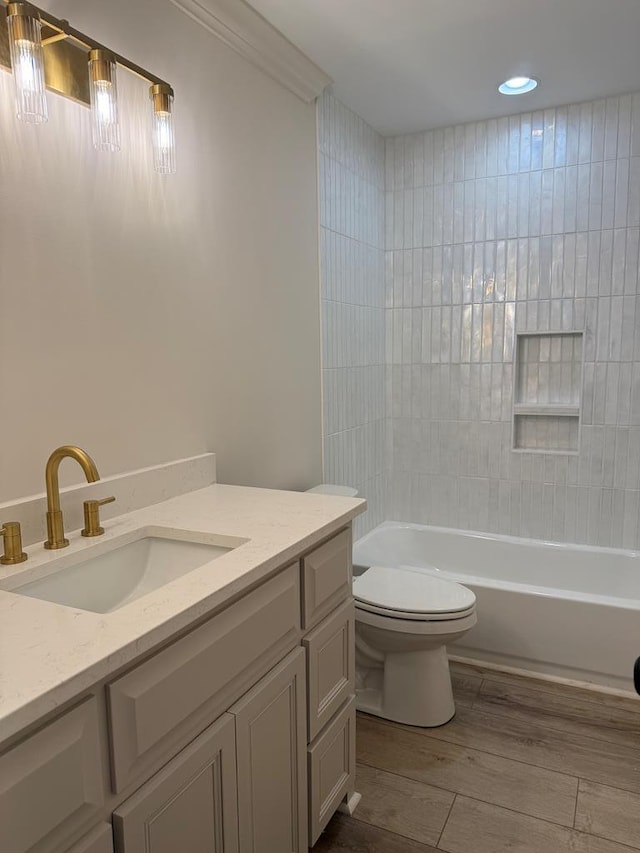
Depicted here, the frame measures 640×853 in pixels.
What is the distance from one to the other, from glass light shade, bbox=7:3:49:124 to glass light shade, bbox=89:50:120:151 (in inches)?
5.6

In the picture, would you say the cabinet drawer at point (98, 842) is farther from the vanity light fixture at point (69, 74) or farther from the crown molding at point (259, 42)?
the crown molding at point (259, 42)

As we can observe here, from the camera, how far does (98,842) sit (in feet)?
2.80

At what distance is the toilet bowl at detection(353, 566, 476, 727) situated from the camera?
206 cm

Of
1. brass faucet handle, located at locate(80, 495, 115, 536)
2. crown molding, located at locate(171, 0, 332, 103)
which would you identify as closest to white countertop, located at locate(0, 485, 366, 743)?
brass faucet handle, located at locate(80, 495, 115, 536)

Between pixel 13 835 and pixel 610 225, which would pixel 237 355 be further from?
pixel 610 225

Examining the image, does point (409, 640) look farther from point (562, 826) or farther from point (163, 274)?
point (163, 274)

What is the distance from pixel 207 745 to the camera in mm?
1073

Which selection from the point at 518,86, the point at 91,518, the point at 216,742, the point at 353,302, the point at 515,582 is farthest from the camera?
the point at 515,582

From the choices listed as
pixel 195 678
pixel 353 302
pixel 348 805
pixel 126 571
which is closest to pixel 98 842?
pixel 195 678

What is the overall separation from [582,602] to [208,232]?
6.38 feet

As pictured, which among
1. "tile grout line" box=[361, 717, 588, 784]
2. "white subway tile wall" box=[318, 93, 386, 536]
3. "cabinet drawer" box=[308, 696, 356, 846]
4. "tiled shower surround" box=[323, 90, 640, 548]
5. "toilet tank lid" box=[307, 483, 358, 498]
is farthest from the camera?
"tiled shower surround" box=[323, 90, 640, 548]

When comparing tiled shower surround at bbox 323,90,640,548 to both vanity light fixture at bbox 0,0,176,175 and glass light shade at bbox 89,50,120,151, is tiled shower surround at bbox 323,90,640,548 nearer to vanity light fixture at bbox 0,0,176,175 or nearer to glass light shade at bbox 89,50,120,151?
vanity light fixture at bbox 0,0,176,175

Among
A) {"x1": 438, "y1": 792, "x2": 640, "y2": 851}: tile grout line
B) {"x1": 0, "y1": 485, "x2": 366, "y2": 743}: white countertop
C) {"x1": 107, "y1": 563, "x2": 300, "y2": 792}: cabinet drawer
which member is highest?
{"x1": 0, "y1": 485, "x2": 366, "y2": 743}: white countertop

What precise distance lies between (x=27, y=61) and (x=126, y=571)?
41.9 inches
